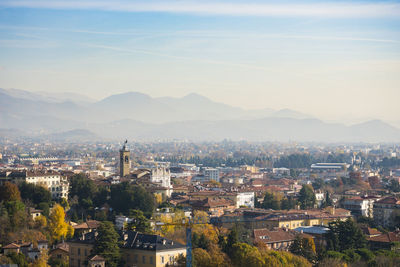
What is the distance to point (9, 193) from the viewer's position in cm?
3409

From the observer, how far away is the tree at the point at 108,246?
24.1 meters

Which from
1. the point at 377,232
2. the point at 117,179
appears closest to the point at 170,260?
the point at 377,232

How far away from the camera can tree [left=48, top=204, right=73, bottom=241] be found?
29.8 metres

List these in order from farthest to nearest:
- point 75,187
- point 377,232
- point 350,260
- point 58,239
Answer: point 75,187 < point 377,232 < point 58,239 < point 350,260

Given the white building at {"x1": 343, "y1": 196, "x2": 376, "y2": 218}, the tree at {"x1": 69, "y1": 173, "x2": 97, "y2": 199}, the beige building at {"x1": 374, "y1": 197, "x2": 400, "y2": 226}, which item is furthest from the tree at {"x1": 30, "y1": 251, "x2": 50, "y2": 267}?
the white building at {"x1": 343, "y1": 196, "x2": 376, "y2": 218}

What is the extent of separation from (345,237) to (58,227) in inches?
439

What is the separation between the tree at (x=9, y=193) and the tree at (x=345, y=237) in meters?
13.6

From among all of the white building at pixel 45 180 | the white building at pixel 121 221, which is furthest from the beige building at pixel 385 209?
the white building at pixel 45 180

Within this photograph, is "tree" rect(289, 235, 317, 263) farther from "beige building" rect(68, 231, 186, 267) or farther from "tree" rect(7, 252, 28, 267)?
"tree" rect(7, 252, 28, 267)

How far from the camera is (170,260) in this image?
24719 mm

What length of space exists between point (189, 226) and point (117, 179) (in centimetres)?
1972

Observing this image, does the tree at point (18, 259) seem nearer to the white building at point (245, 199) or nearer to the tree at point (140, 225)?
the tree at point (140, 225)

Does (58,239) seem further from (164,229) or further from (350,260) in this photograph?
(350,260)

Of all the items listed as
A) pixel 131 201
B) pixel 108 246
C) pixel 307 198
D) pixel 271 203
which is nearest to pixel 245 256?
pixel 108 246
